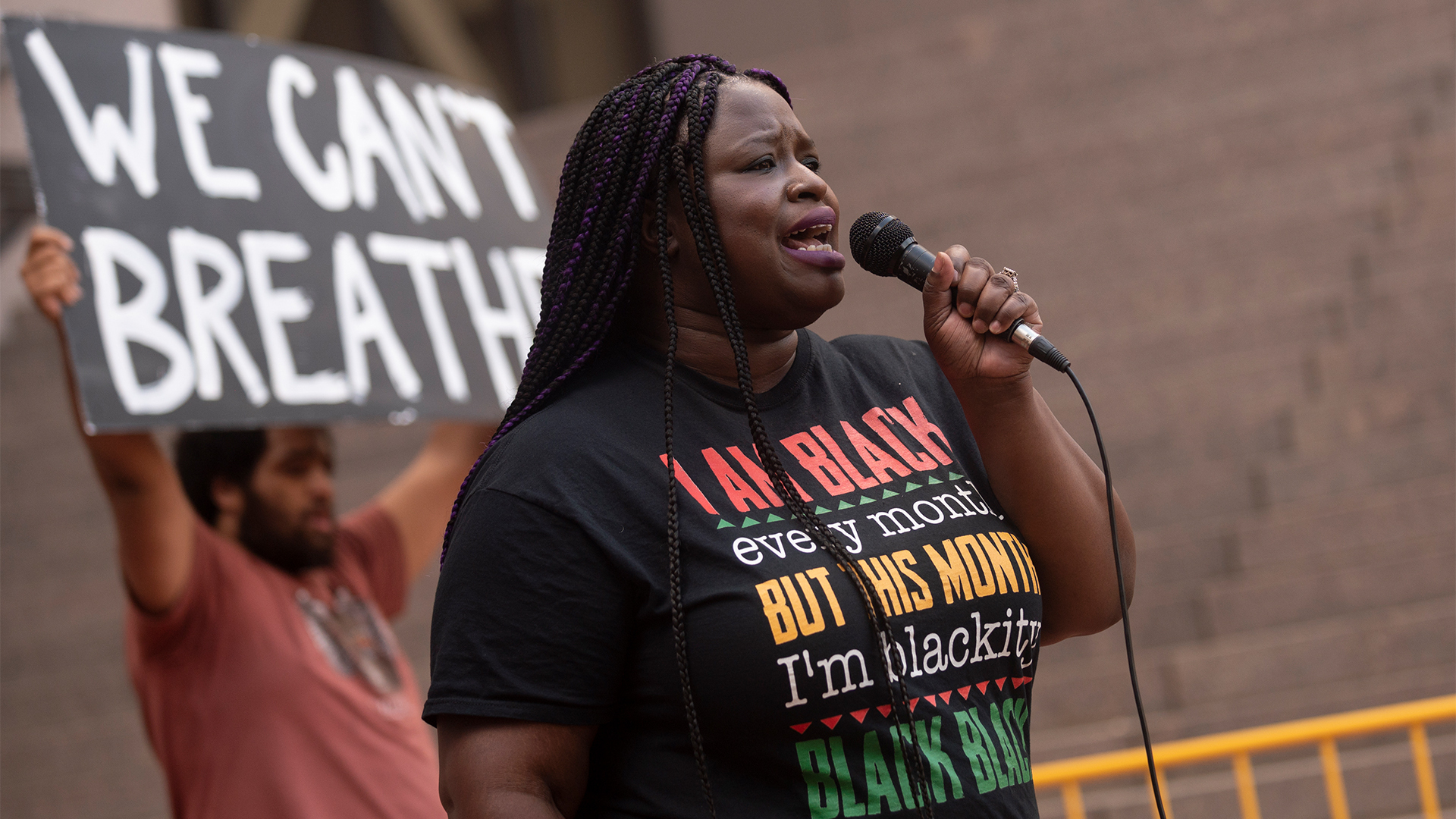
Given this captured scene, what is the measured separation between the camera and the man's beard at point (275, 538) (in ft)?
10.9

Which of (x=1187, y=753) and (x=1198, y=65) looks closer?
(x=1187, y=753)

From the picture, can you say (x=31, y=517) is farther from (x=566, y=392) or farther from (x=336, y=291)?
(x=566, y=392)

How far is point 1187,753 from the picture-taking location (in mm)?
3322

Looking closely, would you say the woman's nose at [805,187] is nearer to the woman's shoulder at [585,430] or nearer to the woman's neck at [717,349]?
the woman's neck at [717,349]

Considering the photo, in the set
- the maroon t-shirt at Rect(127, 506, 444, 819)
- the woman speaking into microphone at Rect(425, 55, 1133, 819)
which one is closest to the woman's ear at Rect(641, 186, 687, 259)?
the woman speaking into microphone at Rect(425, 55, 1133, 819)

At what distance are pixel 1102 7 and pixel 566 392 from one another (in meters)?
7.95

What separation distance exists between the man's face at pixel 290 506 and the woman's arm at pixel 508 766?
1.97 m

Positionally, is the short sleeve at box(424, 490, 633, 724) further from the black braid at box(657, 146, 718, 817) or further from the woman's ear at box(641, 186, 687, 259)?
the woman's ear at box(641, 186, 687, 259)

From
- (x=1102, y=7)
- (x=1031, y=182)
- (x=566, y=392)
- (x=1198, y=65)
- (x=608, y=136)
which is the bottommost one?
(x=566, y=392)

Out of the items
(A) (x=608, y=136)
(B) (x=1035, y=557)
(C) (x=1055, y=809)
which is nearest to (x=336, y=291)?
(A) (x=608, y=136)

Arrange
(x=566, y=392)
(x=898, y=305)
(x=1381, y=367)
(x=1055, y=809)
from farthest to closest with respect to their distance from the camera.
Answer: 1. (x=898, y=305)
2. (x=1381, y=367)
3. (x=1055, y=809)
4. (x=566, y=392)

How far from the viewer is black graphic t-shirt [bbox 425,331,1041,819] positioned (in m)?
1.45

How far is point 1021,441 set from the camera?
5.57 ft

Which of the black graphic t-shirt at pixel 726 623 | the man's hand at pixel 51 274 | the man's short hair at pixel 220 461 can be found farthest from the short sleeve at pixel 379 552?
the black graphic t-shirt at pixel 726 623
